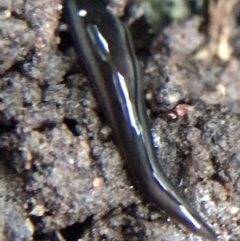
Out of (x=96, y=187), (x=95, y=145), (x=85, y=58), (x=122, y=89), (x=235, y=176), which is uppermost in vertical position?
(x=85, y=58)

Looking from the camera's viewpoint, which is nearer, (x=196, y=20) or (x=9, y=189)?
(x=9, y=189)

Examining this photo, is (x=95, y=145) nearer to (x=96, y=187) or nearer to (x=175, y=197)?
(x=96, y=187)

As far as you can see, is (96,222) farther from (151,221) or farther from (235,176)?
Result: (235,176)

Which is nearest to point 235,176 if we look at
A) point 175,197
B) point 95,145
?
point 175,197

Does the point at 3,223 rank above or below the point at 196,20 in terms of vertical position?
below
